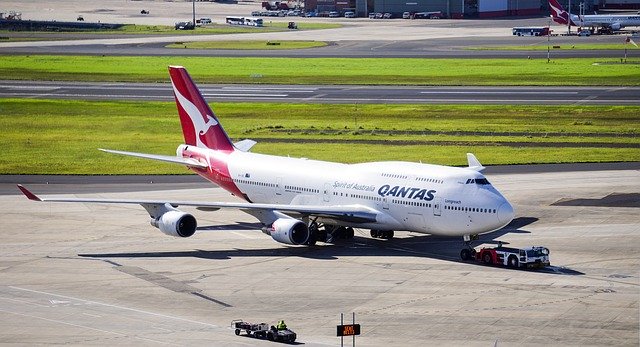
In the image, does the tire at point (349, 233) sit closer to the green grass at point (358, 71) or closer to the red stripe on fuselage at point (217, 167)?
the red stripe on fuselage at point (217, 167)

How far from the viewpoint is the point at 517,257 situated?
216ft

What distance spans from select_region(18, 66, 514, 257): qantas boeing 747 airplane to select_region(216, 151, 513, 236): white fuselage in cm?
5

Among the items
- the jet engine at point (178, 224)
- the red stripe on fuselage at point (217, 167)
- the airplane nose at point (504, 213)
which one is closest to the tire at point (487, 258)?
the airplane nose at point (504, 213)

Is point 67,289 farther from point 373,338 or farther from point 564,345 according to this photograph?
Answer: point 564,345

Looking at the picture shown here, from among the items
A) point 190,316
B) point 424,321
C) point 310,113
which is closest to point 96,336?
point 190,316

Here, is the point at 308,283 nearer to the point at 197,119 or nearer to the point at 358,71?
the point at 197,119

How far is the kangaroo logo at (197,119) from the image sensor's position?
84.7 metres

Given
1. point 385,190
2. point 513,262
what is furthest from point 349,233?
point 513,262

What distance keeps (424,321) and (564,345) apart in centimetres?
718

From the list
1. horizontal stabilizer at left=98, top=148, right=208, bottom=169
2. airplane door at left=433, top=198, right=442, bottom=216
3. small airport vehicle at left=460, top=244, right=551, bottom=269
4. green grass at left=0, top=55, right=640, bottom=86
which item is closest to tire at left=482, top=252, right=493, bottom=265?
small airport vehicle at left=460, top=244, right=551, bottom=269

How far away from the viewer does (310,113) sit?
138 metres

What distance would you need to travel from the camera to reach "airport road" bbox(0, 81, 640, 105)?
145875 mm

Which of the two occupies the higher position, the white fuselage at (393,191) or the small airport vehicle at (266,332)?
the white fuselage at (393,191)

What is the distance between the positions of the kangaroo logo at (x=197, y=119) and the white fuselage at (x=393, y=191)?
4848mm
